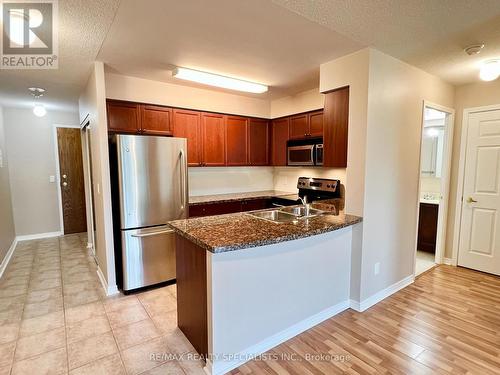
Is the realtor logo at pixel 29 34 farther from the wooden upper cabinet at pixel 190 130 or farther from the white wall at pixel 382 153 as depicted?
the white wall at pixel 382 153

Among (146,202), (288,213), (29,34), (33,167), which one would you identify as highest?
(29,34)

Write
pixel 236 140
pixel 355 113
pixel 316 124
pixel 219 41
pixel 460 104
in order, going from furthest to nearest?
pixel 236 140 → pixel 316 124 → pixel 460 104 → pixel 355 113 → pixel 219 41

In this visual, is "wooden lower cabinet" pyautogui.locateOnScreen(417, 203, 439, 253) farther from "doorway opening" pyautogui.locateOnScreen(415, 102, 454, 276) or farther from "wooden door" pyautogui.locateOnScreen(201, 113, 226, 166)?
"wooden door" pyautogui.locateOnScreen(201, 113, 226, 166)

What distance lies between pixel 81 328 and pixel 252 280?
164cm

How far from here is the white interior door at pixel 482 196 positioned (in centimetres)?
330

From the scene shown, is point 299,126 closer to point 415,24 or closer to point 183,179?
point 183,179

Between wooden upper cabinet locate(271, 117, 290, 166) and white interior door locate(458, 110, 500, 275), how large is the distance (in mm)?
2441

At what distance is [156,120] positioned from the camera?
134 inches

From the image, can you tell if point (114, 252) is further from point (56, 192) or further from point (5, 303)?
point (56, 192)

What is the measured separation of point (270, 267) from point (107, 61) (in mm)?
2564

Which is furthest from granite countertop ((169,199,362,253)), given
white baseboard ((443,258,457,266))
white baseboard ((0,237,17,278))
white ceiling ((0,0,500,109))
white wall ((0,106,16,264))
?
white wall ((0,106,16,264))

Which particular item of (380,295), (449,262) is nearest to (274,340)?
(380,295)

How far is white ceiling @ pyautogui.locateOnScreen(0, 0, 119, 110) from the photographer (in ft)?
5.81

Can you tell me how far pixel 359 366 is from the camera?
186 centimetres
